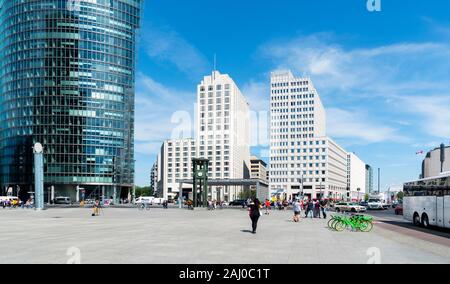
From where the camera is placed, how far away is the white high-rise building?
165m

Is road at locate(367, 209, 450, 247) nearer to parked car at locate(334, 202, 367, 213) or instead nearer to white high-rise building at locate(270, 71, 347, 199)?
parked car at locate(334, 202, 367, 213)

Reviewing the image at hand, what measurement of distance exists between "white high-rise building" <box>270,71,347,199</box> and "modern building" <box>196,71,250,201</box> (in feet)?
58.4

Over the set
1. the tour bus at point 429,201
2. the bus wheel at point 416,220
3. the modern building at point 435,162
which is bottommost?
the bus wheel at point 416,220

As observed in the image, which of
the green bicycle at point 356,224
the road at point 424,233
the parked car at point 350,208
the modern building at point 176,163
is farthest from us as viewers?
the modern building at point 176,163

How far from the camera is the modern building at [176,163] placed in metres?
193

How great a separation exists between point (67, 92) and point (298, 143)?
92.2 m

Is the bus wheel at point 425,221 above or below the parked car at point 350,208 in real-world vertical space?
above

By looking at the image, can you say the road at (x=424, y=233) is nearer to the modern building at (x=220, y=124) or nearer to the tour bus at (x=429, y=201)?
the tour bus at (x=429, y=201)

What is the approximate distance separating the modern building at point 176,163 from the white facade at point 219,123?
6722 mm

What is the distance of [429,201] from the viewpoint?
29109mm

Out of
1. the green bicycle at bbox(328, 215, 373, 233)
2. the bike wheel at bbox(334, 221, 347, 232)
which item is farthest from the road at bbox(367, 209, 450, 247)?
the bike wheel at bbox(334, 221, 347, 232)

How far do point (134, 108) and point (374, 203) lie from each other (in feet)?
273

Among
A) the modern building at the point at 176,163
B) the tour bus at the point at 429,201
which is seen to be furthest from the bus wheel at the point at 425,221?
the modern building at the point at 176,163

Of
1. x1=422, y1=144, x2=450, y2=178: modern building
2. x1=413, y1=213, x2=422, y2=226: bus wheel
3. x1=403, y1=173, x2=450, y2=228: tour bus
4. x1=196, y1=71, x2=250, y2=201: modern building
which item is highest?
x1=196, y1=71, x2=250, y2=201: modern building
